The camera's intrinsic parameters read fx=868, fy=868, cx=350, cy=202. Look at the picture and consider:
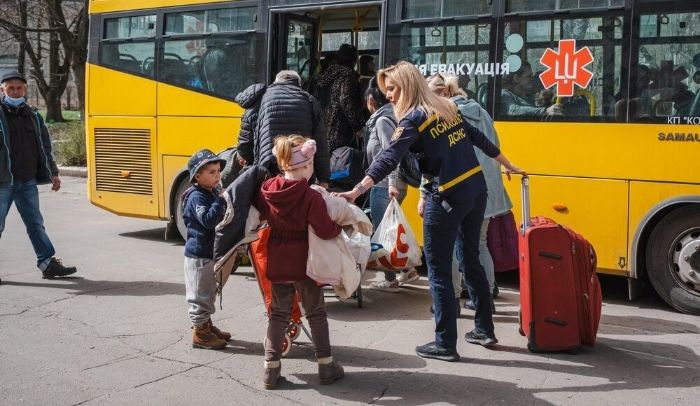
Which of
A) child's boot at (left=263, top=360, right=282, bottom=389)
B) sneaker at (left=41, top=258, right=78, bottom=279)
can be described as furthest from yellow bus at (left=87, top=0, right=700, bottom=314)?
child's boot at (left=263, top=360, right=282, bottom=389)

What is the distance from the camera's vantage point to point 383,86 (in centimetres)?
535

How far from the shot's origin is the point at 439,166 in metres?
5.21

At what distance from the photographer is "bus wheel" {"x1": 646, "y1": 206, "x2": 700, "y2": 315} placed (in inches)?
256

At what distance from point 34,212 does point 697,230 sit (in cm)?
579

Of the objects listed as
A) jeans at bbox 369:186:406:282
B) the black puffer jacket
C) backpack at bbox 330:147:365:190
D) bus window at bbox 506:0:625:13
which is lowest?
jeans at bbox 369:186:406:282

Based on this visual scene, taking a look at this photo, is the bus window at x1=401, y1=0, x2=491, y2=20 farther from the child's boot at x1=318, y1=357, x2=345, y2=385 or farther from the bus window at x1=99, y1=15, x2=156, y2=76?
the child's boot at x1=318, y1=357, x2=345, y2=385

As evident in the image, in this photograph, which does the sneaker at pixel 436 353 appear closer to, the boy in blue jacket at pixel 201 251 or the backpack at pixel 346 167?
the boy in blue jacket at pixel 201 251

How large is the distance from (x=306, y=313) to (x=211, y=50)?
5.14 meters

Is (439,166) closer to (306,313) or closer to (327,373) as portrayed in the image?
(306,313)

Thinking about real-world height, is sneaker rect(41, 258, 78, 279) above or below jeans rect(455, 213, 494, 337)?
below

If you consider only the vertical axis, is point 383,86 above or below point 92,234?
above

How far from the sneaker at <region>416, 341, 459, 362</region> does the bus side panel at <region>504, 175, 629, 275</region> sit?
2.08m

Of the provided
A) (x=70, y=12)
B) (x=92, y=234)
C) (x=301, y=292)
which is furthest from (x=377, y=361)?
(x=70, y=12)

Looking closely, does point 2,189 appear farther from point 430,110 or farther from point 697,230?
point 697,230
